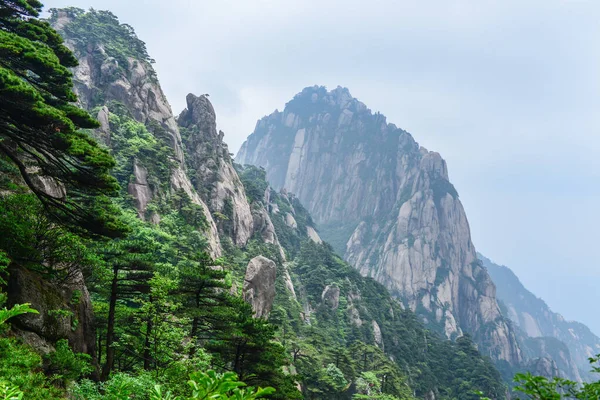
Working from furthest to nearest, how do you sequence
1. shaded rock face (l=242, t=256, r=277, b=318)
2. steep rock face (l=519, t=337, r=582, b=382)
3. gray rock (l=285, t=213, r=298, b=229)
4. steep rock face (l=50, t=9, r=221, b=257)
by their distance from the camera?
1. steep rock face (l=519, t=337, r=582, b=382)
2. gray rock (l=285, t=213, r=298, b=229)
3. steep rock face (l=50, t=9, r=221, b=257)
4. shaded rock face (l=242, t=256, r=277, b=318)

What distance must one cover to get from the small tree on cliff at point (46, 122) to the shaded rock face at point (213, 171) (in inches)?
1487

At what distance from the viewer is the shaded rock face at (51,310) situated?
9.06m

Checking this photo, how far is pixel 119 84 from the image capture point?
49938 millimetres

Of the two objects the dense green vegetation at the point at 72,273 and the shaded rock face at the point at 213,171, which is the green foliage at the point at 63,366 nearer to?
the dense green vegetation at the point at 72,273

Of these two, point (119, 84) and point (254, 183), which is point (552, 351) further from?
point (119, 84)

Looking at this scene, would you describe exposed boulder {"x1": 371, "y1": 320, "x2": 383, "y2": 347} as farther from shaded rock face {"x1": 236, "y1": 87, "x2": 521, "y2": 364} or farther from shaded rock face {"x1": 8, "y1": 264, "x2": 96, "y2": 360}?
shaded rock face {"x1": 8, "y1": 264, "x2": 96, "y2": 360}

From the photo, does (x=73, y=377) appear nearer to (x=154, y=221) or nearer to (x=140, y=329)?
(x=140, y=329)

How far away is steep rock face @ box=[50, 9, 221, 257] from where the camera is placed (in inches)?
1782

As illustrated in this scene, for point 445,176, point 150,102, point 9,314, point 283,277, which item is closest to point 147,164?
point 150,102

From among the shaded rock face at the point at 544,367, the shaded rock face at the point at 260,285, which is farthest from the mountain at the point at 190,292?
the shaded rock face at the point at 544,367

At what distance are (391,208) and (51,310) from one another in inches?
5700

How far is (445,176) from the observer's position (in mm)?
136250

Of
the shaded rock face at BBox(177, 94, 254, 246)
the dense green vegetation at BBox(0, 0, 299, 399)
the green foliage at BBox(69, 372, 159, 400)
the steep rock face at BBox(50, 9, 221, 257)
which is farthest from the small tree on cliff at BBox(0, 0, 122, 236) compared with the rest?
the shaded rock face at BBox(177, 94, 254, 246)

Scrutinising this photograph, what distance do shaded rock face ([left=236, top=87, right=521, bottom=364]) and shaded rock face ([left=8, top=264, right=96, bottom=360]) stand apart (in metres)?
110
